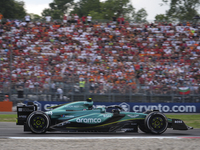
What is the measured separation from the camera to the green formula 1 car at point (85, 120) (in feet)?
27.8

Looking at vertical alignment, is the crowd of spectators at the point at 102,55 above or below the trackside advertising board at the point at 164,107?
above

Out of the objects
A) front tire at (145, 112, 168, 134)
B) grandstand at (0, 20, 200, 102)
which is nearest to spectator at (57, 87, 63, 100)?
grandstand at (0, 20, 200, 102)

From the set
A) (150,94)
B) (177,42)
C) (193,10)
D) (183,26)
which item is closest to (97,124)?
(150,94)

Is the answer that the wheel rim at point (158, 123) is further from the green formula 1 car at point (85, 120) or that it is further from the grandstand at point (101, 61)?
the grandstand at point (101, 61)

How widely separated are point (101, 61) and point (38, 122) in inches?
452

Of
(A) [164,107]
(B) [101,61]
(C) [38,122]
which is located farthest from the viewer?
(B) [101,61]

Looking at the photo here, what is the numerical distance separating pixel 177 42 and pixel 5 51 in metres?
11.8

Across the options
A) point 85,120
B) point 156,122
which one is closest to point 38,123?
point 85,120

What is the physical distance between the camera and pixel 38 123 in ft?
27.8

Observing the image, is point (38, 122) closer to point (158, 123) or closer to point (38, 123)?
point (38, 123)

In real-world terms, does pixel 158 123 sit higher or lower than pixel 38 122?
lower

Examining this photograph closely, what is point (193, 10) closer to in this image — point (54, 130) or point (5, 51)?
point (5, 51)

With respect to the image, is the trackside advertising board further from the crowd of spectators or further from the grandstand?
the crowd of spectators

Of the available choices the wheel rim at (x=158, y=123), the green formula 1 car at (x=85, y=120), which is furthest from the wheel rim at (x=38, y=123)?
the wheel rim at (x=158, y=123)
